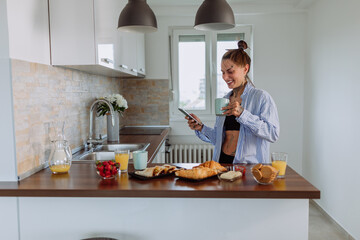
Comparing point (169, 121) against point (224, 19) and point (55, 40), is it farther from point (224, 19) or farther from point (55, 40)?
point (224, 19)

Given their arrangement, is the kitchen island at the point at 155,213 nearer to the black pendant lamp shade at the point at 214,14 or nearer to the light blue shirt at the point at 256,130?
the light blue shirt at the point at 256,130

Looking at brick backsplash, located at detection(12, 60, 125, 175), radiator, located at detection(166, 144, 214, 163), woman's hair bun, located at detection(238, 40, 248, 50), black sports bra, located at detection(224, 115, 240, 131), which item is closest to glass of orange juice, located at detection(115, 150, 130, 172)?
brick backsplash, located at detection(12, 60, 125, 175)

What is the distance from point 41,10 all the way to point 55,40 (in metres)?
0.20

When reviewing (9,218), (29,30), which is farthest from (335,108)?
(9,218)

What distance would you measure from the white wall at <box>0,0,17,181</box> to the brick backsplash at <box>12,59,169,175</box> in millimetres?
24

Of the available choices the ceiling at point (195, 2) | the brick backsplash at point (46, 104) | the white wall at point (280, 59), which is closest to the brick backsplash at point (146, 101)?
the white wall at point (280, 59)

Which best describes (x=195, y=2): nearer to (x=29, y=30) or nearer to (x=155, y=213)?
(x=29, y=30)

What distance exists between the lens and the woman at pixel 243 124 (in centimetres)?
196

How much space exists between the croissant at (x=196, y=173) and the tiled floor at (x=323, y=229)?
6.67 feet

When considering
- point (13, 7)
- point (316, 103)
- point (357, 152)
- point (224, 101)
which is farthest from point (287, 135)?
point (13, 7)

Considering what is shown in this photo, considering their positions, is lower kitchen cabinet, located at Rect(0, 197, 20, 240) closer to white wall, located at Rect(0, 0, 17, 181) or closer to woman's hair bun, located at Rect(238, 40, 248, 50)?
white wall, located at Rect(0, 0, 17, 181)

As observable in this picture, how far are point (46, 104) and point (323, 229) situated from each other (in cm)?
287

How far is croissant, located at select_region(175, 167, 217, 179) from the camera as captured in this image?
5.16ft

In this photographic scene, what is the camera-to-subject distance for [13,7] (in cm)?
167
